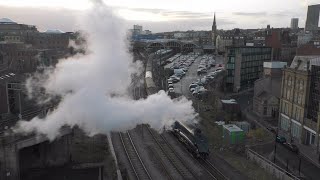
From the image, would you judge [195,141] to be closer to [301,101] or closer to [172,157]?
[172,157]

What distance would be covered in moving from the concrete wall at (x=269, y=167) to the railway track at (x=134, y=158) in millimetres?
9667

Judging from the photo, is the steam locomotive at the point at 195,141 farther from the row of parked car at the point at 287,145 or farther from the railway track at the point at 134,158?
the row of parked car at the point at 287,145

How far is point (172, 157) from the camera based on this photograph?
2881cm

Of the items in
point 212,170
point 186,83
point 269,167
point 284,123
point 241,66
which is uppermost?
point 241,66

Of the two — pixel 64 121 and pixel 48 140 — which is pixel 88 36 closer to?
pixel 64 121

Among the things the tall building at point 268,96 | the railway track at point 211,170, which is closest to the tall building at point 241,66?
the tall building at point 268,96

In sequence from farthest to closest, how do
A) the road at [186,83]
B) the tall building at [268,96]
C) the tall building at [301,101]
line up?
the road at [186,83], the tall building at [268,96], the tall building at [301,101]

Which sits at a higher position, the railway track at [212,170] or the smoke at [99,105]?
the smoke at [99,105]

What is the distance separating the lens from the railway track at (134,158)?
83.1 feet

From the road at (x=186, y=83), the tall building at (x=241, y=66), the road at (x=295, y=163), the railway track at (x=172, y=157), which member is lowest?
the road at (x=295, y=163)

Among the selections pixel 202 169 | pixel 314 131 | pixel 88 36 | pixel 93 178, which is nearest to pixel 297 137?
pixel 314 131

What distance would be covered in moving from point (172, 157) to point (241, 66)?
37.7 metres

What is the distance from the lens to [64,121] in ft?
82.5

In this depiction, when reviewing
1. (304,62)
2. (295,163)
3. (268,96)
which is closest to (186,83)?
(268,96)
